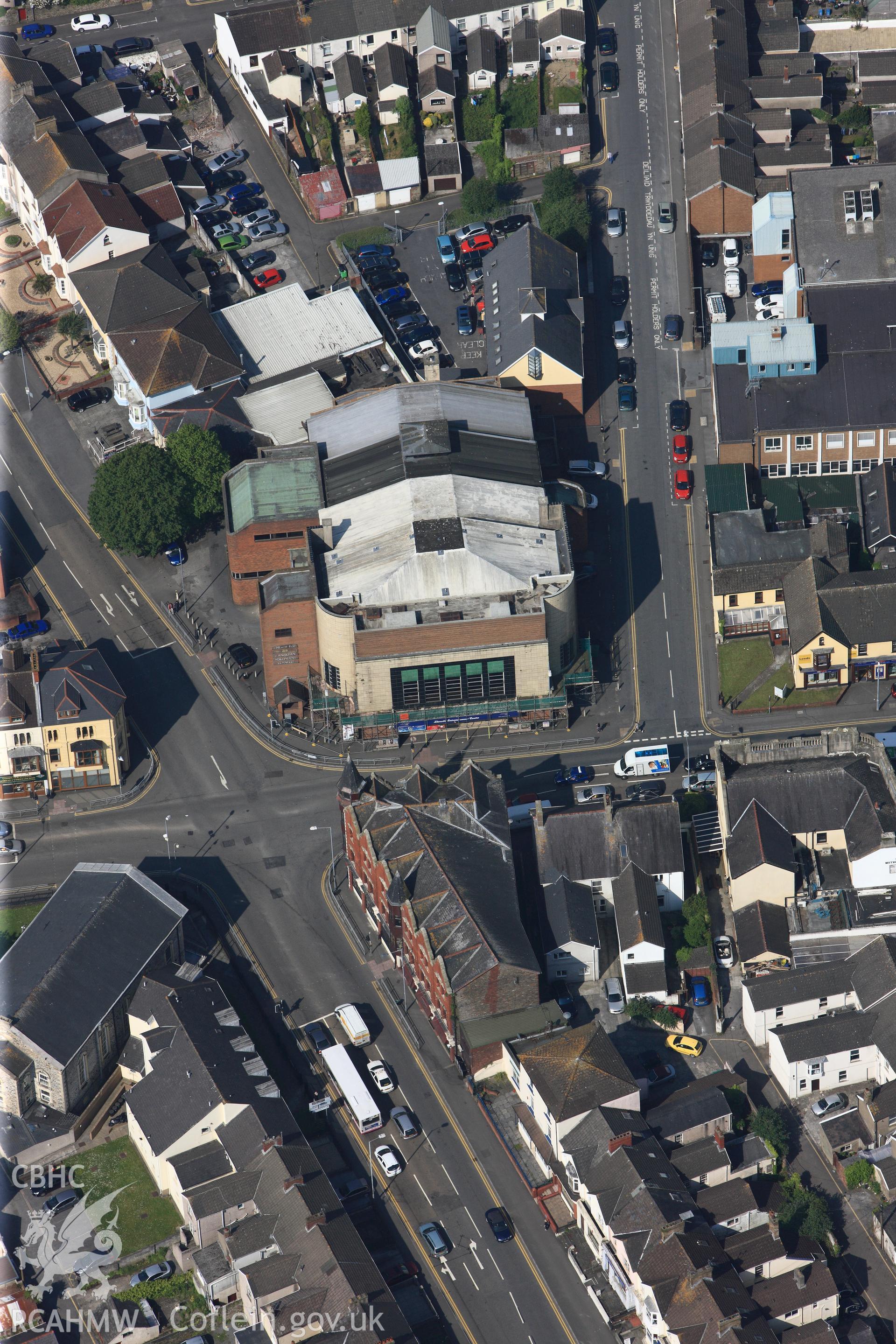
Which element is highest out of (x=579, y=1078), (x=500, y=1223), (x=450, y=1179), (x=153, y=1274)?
(x=579, y=1078)

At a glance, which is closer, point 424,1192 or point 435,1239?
point 435,1239

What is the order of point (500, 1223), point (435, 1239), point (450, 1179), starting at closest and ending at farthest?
point (435, 1239)
point (500, 1223)
point (450, 1179)

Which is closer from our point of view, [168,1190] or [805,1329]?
[805,1329]

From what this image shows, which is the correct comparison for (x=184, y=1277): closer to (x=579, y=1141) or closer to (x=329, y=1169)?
(x=329, y=1169)

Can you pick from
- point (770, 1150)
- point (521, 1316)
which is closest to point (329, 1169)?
point (521, 1316)

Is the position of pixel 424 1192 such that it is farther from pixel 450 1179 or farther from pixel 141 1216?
pixel 141 1216

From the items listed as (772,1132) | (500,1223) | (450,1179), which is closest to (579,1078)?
(500,1223)
